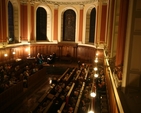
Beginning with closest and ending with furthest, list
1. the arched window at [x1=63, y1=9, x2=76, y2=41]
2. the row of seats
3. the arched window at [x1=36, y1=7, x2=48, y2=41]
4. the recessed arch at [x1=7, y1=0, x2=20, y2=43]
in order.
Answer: the row of seats < the recessed arch at [x1=7, y1=0, x2=20, y2=43] < the arched window at [x1=36, y1=7, x2=48, y2=41] < the arched window at [x1=63, y1=9, x2=76, y2=41]

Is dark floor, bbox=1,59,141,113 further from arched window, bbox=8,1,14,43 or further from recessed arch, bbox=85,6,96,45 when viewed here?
arched window, bbox=8,1,14,43

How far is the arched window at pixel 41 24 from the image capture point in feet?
80.9

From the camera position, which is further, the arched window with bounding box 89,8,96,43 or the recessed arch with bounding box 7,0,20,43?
the arched window with bounding box 89,8,96,43

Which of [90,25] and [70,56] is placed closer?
[70,56]

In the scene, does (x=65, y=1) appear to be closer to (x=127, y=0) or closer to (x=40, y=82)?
(x=40, y=82)

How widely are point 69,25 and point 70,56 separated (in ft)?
15.8

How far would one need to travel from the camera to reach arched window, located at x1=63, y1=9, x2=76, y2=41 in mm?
25016

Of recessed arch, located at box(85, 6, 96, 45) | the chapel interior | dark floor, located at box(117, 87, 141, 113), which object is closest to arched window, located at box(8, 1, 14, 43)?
the chapel interior

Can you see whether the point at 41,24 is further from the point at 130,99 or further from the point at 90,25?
the point at 130,99

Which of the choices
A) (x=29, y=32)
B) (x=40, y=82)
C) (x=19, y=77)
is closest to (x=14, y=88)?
(x=19, y=77)

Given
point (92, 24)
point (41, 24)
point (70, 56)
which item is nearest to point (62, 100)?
point (70, 56)

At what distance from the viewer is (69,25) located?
25359mm

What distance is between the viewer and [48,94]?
38.2ft

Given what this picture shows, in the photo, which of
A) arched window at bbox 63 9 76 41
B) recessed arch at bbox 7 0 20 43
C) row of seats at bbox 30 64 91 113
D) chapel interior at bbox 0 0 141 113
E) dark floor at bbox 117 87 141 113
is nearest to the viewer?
dark floor at bbox 117 87 141 113
